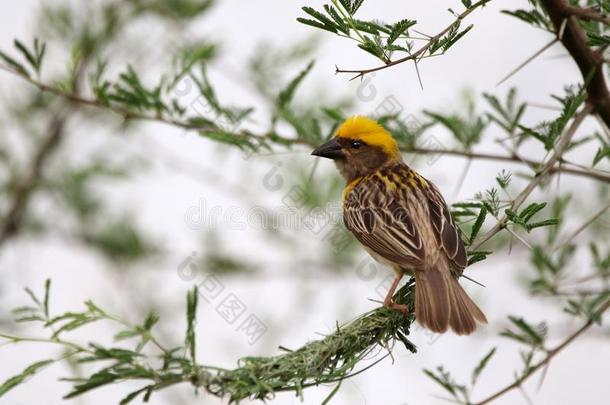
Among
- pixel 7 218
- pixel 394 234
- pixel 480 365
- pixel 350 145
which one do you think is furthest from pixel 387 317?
pixel 7 218

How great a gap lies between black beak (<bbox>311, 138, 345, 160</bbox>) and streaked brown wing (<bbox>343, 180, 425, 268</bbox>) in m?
0.30

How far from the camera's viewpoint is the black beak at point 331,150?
4.83 metres

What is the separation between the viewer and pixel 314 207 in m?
5.49

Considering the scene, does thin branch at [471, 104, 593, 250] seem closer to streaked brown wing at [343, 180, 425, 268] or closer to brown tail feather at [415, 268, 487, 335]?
brown tail feather at [415, 268, 487, 335]

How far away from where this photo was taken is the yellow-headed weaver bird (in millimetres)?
3750

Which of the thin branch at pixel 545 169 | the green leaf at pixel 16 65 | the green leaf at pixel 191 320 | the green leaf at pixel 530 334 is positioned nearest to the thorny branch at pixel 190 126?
the green leaf at pixel 16 65

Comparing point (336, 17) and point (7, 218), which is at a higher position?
point (7, 218)

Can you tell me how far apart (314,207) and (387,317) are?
7.64ft

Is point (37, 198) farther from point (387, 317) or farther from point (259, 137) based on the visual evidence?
point (387, 317)

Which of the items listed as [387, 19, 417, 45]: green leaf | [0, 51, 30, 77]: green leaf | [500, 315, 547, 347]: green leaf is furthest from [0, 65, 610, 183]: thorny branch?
[387, 19, 417, 45]: green leaf

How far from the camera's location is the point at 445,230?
13.6 ft

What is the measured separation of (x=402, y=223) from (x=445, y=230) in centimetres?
31

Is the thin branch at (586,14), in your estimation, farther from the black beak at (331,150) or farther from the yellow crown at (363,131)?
the yellow crown at (363,131)

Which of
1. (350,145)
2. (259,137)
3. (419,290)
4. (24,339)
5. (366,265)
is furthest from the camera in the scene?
(366,265)
